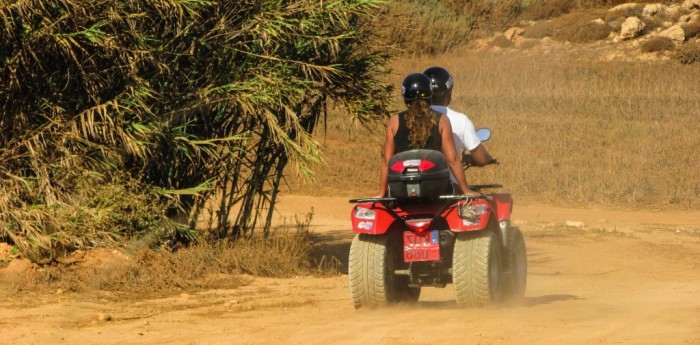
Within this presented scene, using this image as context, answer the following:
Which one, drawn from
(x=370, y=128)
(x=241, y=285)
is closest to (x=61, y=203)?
(x=241, y=285)

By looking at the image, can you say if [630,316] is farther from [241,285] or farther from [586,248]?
[586,248]

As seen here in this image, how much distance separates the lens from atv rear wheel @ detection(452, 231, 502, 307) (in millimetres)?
7703

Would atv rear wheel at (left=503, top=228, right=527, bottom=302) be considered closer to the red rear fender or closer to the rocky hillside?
the red rear fender

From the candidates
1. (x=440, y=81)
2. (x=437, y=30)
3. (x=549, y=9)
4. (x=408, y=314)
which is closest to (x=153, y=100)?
(x=440, y=81)

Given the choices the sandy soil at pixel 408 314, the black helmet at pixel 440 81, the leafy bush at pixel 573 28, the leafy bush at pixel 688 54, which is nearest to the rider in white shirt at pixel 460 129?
the black helmet at pixel 440 81

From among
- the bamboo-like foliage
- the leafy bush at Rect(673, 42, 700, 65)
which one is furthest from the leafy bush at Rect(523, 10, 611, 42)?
the bamboo-like foliage

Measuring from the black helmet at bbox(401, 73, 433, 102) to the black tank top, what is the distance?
0.40 ft

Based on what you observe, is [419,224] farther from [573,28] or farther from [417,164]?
[573,28]

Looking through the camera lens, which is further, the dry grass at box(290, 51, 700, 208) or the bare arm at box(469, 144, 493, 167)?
the dry grass at box(290, 51, 700, 208)

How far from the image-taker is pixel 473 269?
25.3 feet

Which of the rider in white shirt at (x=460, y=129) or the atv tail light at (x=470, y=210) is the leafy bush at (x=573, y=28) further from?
the atv tail light at (x=470, y=210)

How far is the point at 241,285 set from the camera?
10.3m

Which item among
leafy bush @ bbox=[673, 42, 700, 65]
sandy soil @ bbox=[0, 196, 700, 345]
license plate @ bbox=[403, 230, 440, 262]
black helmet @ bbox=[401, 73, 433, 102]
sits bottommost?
sandy soil @ bbox=[0, 196, 700, 345]

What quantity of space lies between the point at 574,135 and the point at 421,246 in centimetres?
1695
